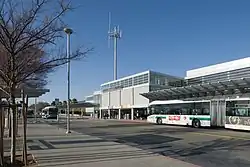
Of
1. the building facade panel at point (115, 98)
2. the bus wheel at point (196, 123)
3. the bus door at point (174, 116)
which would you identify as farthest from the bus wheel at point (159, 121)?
the building facade panel at point (115, 98)

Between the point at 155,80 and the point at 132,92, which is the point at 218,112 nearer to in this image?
the point at 155,80

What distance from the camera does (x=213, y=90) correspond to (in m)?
46.0

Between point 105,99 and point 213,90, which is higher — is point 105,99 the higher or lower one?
the lower one

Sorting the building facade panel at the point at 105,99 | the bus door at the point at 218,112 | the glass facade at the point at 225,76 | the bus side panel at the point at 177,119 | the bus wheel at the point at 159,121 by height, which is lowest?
the bus wheel at the point at 159,121

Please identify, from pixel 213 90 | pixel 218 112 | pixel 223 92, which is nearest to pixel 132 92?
pixel 213 90

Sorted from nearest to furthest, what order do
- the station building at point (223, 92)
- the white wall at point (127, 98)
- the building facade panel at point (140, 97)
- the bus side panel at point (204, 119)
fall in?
the station building at point (223, 92), the bus side panel at point (204, 119), the building facade panel at point (140, 97), the white wall at point (127, 98)

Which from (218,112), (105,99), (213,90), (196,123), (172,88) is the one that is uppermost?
(172,88)

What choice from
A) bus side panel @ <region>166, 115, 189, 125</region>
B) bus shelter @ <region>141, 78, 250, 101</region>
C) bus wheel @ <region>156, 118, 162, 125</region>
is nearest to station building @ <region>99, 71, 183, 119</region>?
bus shelter @ <region>141, 78, 250, 101</region>

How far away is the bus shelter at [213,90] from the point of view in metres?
39.2

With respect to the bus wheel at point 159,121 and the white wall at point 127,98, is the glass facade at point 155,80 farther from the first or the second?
the bus wheel at point 159,121

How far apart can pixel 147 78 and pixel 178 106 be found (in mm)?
34933

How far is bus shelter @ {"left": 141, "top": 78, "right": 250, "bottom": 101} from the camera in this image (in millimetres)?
39188

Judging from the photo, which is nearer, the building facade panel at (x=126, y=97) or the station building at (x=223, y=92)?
the station building at (x=223, y=92)

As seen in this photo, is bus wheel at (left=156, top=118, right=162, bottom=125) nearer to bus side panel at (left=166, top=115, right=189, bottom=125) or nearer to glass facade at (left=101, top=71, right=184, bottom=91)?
bus side panel at (left=166, top=115, right=189, bottom=125)
